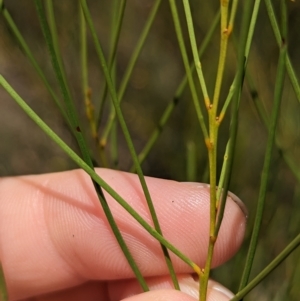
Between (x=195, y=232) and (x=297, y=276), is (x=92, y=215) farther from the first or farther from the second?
(x=297, y=276)

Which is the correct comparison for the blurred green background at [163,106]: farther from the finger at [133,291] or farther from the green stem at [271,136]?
the green stem at [271,136]

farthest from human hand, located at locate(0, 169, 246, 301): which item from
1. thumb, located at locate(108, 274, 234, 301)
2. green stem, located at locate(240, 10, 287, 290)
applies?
green stem, located at locate(240, 10, 287, 290)

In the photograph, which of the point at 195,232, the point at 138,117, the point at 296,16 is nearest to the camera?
the point at 195,232

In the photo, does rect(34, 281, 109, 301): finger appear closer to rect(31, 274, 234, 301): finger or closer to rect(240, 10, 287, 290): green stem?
rect(31, 274, 234, 301): finger

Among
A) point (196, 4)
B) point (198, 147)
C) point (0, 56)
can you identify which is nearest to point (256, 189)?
point (198, 147)

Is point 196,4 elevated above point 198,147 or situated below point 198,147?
above

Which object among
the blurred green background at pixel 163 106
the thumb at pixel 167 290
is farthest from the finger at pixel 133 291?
the blurred green background at pixel 163 106
